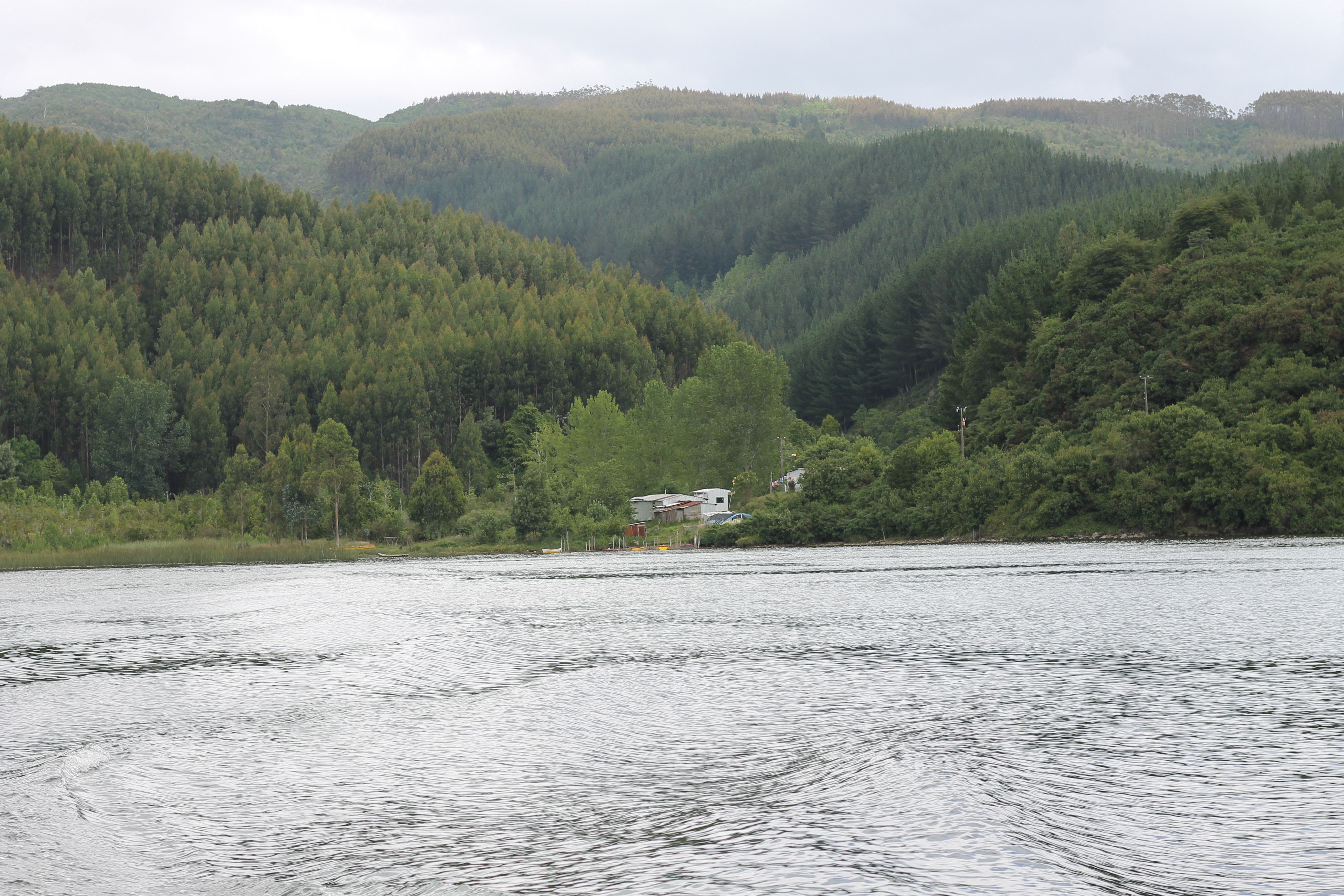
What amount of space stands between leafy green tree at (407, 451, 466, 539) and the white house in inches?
1116

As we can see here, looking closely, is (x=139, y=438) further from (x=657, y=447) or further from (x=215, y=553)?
(x=215, y=553)

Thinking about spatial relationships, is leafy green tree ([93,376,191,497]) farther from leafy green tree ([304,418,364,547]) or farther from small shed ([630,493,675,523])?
Answer: small shed ([630,493,675,523])

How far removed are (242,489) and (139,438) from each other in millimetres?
61321

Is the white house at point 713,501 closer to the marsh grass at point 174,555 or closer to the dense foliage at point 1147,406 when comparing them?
the dense foliage at point 1147,406

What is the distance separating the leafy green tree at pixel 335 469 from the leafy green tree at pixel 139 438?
183 ft

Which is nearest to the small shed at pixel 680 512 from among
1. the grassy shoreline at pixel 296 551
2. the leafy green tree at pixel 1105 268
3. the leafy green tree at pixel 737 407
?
the leafy green tree at pixel 737 407

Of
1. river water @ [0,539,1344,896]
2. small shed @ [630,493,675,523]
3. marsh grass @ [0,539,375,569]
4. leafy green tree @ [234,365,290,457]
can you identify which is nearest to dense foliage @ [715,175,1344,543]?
small shed @ [630,493,675,523]

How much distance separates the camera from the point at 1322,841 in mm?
11555

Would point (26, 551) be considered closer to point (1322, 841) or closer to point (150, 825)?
point (150, 825)

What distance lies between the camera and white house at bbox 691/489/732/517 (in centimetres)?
14212

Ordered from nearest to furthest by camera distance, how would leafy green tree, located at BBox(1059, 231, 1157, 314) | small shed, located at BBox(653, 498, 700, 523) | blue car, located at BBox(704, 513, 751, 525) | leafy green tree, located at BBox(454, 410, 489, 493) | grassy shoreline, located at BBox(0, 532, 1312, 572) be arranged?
1. grassy shoreline, located at BBox(0, 532, 1312, 572)
2. blue car, located at BBox(704, 513, 751, 525)
3. leafy green tree, located at BBox(1059, 231, 1157, 314)
4. small shed, located at BBox(653, 498, 700, 523)
5. leafy green tree, located at BBox(454, 410, 489, 493)

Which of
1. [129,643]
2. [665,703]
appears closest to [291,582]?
[129,643]

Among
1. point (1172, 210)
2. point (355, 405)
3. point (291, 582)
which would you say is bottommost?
point (291, 582)

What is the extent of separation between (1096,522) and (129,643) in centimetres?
8798
